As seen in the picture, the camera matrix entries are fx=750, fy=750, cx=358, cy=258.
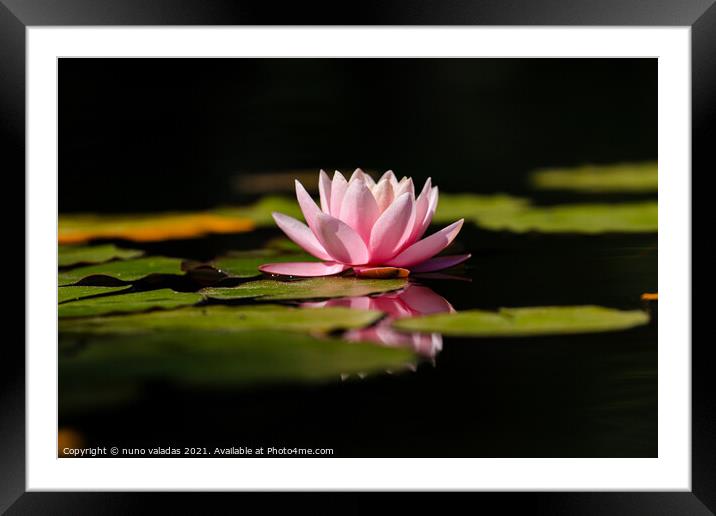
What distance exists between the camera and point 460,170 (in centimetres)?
312

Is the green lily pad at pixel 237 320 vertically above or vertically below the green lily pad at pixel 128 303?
below

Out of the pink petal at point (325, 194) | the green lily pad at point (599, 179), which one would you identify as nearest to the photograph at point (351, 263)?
the pink petal at point (325, 194)

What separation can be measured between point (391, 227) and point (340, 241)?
0.13 m

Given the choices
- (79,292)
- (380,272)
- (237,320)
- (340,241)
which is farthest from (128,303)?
(380,272)

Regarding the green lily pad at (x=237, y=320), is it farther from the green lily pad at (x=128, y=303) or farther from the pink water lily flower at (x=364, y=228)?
the pink water lily flower at (x=364, y=228)

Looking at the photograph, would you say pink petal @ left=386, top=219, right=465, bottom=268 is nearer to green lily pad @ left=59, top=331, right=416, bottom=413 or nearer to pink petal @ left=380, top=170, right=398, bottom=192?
pink petal @ left=380, top=170, right=398, bottom=192

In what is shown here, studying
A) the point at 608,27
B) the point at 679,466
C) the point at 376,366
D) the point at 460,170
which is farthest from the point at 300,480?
the point at 460,170

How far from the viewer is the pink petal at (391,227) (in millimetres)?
1738

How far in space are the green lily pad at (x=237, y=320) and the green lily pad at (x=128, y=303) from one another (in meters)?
0.04

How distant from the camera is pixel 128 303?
5.37 feet

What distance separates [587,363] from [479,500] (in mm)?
348

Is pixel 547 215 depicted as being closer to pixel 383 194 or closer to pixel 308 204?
pixel 383 194

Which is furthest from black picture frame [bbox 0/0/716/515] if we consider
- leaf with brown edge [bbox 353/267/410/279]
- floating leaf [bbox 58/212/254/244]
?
floating leaf [bbox 58/212/254/244]

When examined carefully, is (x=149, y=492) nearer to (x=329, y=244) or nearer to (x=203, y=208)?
(x=329, y=244)
